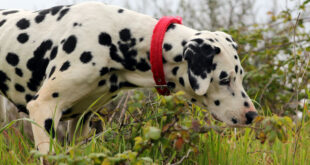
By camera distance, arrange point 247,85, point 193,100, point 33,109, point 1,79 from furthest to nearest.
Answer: point 247,85 < point 1,79 < point 193,100 < point 33,109

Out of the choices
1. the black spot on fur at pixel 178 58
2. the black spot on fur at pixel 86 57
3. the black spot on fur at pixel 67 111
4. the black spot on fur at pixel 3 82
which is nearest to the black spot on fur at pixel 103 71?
the black spot on fur at pixel 86 57

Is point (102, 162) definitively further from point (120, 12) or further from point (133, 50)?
point (120, 12)

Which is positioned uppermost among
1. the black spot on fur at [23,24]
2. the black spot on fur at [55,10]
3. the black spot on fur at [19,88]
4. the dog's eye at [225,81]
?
the black spot on fur at [55,10]

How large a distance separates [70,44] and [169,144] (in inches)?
41.7

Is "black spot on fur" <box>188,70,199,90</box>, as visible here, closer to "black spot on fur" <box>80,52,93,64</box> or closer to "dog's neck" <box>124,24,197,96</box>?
"dog's neck" <box>124,24,197,96</box>

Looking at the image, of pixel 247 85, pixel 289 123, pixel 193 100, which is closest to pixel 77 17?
pixel 193 100

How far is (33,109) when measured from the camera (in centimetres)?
270

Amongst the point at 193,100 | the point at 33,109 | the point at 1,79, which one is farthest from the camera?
the point at 1,79

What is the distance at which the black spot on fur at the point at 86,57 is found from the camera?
8.96 feet

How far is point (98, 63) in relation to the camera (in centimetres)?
275

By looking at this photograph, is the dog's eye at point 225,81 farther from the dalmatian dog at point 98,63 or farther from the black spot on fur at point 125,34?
the black spot on fur at point 125,34

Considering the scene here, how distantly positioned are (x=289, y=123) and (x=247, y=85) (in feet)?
15.7

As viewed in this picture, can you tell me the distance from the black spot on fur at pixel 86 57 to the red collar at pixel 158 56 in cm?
42

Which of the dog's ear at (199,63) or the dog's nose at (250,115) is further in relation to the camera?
the dog's nose at (250,115)
